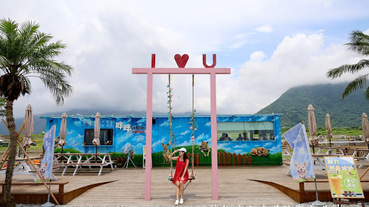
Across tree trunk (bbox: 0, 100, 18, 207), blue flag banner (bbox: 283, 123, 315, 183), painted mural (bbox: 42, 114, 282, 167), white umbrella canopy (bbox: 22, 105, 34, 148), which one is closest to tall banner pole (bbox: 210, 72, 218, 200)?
blue flag banner (bbox: 283, 123, 315, 183)

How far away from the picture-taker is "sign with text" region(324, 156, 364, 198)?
4.54 meters

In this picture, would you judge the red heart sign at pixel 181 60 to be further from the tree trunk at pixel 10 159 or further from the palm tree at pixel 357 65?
the palm tree at pixel 357 65

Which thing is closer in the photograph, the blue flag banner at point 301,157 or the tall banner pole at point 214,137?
the blue flag banner at point 301,157

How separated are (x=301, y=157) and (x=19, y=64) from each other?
6820 millimetres

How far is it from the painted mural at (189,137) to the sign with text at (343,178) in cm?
685

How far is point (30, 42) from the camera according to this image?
5.95 metres

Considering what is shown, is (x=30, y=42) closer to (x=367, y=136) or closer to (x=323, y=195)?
(x=323, y=195)

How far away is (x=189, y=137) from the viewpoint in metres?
11.7

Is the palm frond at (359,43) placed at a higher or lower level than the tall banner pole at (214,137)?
higher

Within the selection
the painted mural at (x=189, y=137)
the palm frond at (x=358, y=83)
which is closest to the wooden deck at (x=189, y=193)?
the painted mural at (x=189, y=137)

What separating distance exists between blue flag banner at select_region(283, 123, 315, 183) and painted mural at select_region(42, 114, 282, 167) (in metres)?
6.26

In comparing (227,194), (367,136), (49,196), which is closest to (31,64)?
(49,196)

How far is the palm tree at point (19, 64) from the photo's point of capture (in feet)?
17.0

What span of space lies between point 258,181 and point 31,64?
7013 mm
